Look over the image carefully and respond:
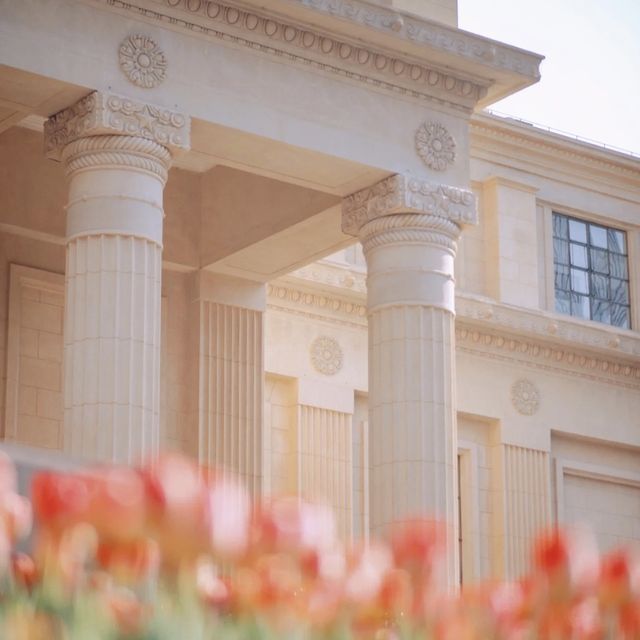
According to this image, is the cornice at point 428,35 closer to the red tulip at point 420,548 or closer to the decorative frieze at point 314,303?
the decorative frieze at point 314,303

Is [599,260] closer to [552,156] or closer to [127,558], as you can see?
[552,156]

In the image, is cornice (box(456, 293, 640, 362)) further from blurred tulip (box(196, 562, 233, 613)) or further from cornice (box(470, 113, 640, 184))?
blurred tulip (box(196, 562, 233, 613))

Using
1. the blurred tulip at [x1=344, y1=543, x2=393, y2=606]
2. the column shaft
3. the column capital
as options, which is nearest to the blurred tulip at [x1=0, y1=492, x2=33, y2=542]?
the blurred tulip at [x1=344, y1=543, x2=393, y2=606]

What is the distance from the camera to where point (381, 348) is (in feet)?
60.8

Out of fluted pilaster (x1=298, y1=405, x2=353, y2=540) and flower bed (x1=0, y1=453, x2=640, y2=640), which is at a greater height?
fluted pilaster (x1=298, y1=405, x2=353, y2=540)

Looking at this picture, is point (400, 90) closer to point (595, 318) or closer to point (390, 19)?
point (390, 19)

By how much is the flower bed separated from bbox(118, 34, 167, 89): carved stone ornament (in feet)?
41.1

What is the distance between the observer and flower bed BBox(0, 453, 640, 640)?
12.6ft

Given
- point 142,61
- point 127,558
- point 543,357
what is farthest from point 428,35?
point 127,558

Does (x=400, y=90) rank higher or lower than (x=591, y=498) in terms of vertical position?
higher

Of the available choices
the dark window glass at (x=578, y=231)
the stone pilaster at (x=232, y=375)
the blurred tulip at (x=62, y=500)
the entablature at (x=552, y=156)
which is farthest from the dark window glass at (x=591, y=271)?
the blurred tulip at (x=62, y=500)

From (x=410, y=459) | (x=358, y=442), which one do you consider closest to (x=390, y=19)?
(x=410, y=459)

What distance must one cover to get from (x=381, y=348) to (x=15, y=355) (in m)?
4.82

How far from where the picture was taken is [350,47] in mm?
Answer: 18172
